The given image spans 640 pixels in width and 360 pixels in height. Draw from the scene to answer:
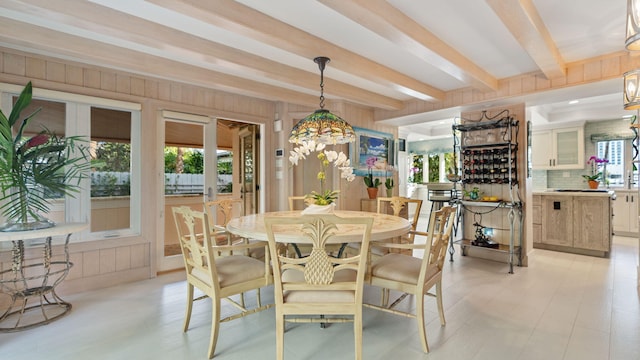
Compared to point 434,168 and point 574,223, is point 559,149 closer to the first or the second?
point 574,223

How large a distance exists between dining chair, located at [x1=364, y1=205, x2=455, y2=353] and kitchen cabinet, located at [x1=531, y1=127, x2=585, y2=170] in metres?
5.32

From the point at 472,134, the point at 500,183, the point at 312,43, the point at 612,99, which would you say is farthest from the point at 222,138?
the point at 612,99

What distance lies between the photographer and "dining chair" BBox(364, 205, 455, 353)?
2.01 m

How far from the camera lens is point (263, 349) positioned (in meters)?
2.02

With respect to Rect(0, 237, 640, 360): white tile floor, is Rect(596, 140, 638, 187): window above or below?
above

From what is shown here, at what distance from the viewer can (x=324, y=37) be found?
2.66 metres

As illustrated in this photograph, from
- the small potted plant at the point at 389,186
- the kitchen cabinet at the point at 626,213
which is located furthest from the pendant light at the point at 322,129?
the kitchen cabinet at the point at 626,213

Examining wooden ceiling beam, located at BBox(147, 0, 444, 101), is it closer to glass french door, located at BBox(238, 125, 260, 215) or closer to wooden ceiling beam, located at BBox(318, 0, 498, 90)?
wooden ceiling beam, located at BBox(318, 0, 498, 90)

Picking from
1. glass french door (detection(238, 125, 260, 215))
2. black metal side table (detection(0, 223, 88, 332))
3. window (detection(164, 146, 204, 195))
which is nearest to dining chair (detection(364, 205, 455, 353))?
black metal side table (detection(0, 223, 88, 332))

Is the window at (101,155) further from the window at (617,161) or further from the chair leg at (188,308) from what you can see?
the window at (617,161)

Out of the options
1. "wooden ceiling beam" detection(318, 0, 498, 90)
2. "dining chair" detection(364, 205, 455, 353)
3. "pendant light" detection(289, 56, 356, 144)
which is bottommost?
"dining chair" detection(364, 205, 455, 353)

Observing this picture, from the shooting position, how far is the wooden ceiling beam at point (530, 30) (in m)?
1.98

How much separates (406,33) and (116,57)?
2.57 m

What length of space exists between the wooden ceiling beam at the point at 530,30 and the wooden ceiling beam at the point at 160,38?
6.53 feet
